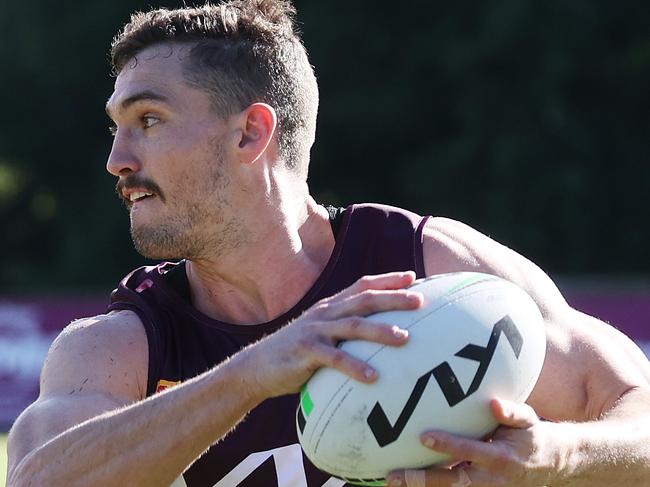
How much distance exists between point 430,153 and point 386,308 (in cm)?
2333

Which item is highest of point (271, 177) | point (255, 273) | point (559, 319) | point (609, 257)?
point (271, 177)

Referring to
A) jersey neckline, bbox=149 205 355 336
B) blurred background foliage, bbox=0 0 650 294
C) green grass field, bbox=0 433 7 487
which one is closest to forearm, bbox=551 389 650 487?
jersey neckline, bbox=149 205 355 336

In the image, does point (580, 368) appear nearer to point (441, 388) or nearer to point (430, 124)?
point (441, 388)

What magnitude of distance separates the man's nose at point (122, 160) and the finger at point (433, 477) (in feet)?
4.68

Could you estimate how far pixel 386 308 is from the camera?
3246 millimetres

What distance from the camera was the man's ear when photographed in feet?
14.0

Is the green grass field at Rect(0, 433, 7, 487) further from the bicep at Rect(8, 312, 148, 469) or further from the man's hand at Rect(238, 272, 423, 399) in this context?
the man's hand at Rect(238, 272, 423, 399)

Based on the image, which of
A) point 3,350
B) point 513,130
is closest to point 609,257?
point 513,130

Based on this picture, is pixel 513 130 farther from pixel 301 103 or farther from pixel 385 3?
pixel 301 103

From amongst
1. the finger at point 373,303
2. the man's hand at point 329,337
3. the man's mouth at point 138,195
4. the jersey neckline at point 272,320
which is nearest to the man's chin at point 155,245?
the man's mouth at point 138,195

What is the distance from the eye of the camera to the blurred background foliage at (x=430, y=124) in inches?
957

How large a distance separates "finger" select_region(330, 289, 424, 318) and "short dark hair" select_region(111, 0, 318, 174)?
4.07ft

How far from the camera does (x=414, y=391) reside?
127 inches

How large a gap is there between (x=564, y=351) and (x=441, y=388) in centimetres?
100
